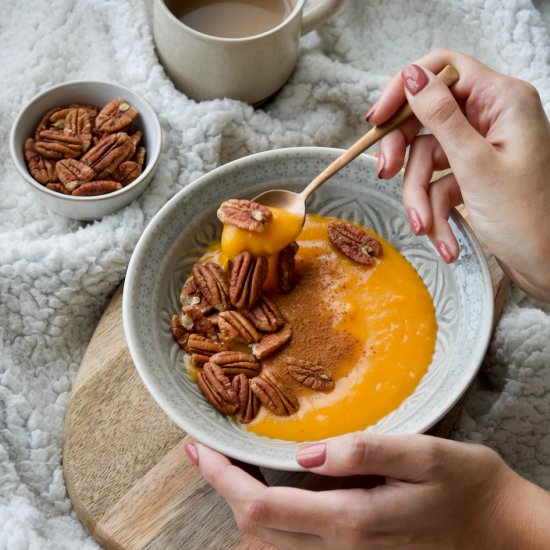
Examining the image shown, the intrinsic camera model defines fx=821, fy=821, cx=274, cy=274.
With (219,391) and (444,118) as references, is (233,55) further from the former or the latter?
(219,391)

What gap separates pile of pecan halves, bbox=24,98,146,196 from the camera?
1406mm

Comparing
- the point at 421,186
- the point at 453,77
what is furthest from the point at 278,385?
the point at 453,77

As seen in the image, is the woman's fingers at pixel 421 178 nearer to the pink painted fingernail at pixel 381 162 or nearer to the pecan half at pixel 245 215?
the pink painted fingernail at pixel 381 162

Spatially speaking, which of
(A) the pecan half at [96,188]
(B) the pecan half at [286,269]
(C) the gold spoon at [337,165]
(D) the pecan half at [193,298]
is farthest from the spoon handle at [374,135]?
(A) the pecan half at [96,188]

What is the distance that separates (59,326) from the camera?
1379mm

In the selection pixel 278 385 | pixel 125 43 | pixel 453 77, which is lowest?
pixel 278 385

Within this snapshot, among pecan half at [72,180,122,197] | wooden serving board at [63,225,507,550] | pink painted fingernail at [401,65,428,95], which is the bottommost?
wooden serving board at [63,225,507,550]

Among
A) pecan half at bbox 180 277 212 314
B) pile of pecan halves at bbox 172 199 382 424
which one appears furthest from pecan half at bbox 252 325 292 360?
pecan half at bbox 180 277 212 314

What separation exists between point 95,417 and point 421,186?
24.4 inches

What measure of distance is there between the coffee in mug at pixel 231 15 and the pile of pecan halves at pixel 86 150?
21cm

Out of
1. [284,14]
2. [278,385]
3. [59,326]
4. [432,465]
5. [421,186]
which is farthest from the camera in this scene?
[284,14]

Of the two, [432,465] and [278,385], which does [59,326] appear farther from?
[432,465]

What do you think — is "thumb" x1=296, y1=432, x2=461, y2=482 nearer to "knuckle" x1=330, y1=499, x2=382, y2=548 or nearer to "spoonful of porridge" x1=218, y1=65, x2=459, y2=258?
"knuckle" x1=330, y1=499, x2=382, y2=548

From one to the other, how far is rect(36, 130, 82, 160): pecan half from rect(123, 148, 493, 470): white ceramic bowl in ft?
0.88
